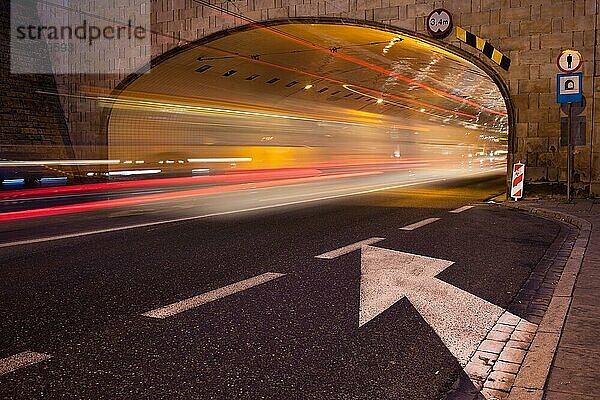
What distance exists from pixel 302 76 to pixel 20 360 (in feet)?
86.8

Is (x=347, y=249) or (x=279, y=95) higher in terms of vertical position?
(x=279, y=95)

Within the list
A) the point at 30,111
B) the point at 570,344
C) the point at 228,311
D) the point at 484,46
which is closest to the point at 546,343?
the point at 570,344

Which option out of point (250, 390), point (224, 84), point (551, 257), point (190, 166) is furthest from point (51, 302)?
point (224, 84)

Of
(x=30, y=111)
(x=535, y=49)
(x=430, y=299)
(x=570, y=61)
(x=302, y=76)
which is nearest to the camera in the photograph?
(x=430, y=299)

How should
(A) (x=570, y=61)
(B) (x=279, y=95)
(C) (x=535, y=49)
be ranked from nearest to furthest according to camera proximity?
(A) (x=570, y=61), (C) (x=535, y=49), (B) (x=279, y=95)

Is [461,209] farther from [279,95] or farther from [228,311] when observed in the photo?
[279,95]

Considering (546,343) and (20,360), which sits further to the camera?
(546,343)

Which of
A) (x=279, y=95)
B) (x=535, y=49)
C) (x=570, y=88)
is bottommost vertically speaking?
(x=570, y=88)

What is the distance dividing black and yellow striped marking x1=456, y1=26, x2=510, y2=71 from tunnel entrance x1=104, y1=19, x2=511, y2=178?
379 millimetres

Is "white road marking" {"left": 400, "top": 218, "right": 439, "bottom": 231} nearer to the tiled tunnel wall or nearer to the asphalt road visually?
the asphalt road

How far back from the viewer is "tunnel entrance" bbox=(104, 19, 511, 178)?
65.3 feet

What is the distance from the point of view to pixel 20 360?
11.0 ft

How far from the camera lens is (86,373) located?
3154 millimetres

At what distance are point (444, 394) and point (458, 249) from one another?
461cm
